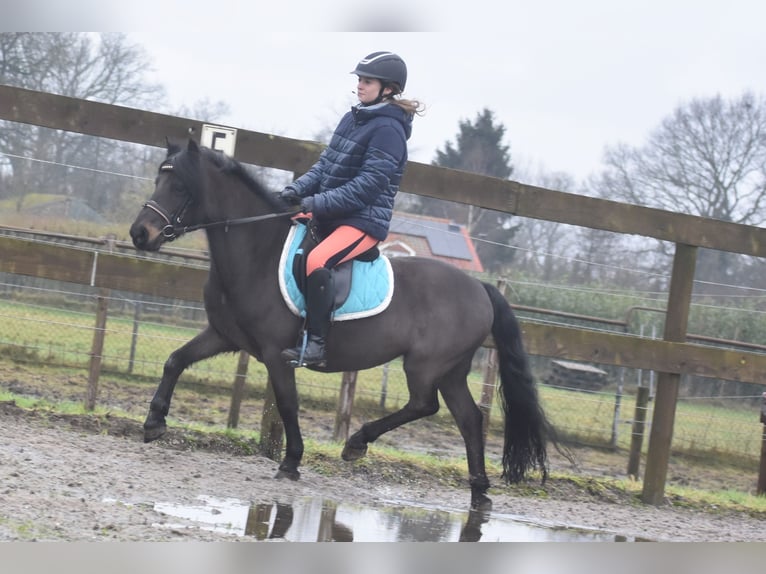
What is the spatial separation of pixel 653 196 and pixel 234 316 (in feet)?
82.8

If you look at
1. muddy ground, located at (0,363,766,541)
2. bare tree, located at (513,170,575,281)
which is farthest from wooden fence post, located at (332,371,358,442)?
bare tree, located at (513,170,575,281)

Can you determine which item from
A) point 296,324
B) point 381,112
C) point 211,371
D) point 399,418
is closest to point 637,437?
point 399,418

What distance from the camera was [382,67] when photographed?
5.43 m

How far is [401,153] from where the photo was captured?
5547 millimetres

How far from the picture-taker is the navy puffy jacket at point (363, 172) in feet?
17.8

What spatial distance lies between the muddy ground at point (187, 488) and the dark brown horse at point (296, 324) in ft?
0.99

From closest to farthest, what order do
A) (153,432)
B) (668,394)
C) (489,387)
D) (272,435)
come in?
(153,432) → (272,435) → (668,394) → (489,387)

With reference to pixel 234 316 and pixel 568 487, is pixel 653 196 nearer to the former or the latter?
pixel 568 487

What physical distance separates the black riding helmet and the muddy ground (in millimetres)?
2612

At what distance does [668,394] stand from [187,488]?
3.93 metres

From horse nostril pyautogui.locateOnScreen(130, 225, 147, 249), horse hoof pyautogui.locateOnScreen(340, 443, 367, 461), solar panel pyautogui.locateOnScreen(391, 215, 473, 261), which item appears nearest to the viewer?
horse nostril pyautogui.locateOnScreen(130, 225, 147, 249)

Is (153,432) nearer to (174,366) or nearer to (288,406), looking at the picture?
(174,366)

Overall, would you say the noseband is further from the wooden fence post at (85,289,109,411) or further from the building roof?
the building roof

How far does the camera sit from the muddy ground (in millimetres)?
3982
